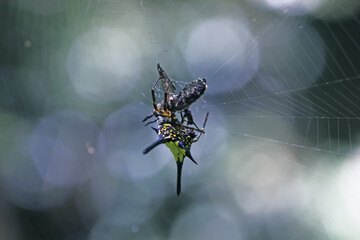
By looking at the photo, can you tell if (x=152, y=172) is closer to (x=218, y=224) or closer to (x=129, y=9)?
(x=218, y=224)

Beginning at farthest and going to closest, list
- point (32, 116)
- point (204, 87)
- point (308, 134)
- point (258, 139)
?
point (258, 139), point (32, 116), point (308, 134), point (204, 87)

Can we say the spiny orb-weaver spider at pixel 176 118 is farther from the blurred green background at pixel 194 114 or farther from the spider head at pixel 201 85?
the blurred green background at pixel 194 114

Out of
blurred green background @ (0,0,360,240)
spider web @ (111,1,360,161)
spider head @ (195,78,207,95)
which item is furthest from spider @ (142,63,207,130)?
spider web @ (111,1,360,161)

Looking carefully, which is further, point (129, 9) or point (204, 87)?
point (129, 9)

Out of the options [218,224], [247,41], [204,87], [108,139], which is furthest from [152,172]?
[204,87]

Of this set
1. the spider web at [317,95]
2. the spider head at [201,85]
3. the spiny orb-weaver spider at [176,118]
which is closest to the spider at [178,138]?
the spiny orb-weaver spider at [176,118]

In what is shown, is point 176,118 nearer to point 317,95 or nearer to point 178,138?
point 178,138
